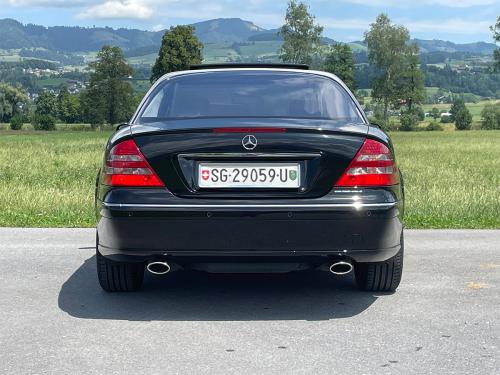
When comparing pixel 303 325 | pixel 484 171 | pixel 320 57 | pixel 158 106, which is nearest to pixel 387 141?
pixel 303 325

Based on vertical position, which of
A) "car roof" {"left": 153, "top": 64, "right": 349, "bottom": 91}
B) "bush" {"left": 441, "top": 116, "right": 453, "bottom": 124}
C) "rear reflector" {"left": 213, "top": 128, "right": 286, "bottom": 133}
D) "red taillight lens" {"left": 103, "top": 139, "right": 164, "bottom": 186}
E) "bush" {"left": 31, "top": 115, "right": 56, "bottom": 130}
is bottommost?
"bush" {"left": 441, "top": 116, "right": 453, "bottom": 124}

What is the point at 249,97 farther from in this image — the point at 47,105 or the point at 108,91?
the point at 47,105

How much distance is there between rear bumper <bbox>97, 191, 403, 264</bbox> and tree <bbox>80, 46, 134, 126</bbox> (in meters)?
102

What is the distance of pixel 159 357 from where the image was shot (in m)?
4.08

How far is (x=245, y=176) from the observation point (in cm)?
484

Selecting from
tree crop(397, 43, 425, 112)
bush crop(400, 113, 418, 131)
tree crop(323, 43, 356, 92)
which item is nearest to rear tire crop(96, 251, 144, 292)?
bush crop(400, 113, 418, 131)

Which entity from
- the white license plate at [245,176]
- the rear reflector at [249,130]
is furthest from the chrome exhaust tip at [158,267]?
the rear reflector at [249,130]

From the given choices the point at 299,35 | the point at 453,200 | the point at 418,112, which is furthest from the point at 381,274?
the point at 418,112

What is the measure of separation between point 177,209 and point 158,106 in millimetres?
1254

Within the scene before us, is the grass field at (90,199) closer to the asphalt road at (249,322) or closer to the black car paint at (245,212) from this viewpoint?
the asphalt road at (249,322)

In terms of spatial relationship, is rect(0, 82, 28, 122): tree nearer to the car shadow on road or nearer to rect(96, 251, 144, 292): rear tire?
the car shadow on road

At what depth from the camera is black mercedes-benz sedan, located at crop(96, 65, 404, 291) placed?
479 centimetres

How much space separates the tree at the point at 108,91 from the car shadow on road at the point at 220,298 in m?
101

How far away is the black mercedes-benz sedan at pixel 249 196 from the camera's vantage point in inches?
189
